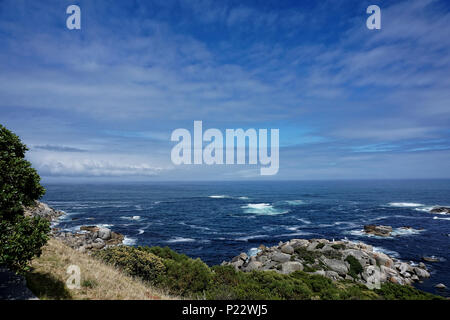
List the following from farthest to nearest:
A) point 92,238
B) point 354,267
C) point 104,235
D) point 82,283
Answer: point 104,235 < point 92,238 < point 354,267 < point 82,283

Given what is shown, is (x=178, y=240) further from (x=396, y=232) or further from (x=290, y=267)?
(x=396, y=232)

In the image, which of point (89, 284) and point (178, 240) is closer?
point (89, 284)

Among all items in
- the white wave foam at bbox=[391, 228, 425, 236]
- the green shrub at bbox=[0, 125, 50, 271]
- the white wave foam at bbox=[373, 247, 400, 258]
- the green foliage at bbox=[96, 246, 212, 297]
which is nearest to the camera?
the green shrub at bbox=[0, 125, 50, 271]

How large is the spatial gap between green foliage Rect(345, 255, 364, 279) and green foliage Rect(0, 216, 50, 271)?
28.1m

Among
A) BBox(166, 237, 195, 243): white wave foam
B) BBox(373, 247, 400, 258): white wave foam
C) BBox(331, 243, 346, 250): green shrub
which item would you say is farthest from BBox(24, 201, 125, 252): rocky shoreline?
BBox(373, 247, 400, 258): white wave foam

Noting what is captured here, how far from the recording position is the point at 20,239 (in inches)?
A: 293

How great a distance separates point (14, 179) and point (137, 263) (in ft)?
29.3

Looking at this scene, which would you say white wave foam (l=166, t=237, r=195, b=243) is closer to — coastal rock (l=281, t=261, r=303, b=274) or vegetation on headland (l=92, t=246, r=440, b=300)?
coastal rock (l=281, t=261, r=303, b=274)

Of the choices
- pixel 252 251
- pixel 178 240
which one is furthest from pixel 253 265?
pixel 178 240

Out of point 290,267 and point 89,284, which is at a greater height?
point 89,284

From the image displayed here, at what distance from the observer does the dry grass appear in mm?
9023

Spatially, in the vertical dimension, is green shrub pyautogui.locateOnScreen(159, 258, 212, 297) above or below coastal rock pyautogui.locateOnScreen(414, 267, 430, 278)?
above

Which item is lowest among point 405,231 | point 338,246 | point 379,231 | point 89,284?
point 405,231
